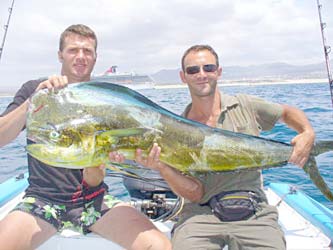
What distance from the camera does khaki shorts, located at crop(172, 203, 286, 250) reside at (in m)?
2.38

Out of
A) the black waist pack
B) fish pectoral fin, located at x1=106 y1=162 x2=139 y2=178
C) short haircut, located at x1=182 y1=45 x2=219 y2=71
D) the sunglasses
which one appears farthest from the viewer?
Answer: short haircut, located at x1=182 y1=45 x2=219 y2=71

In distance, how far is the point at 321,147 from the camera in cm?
235

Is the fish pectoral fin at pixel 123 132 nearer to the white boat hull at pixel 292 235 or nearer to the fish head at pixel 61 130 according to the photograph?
the fish head at pixel 61 130

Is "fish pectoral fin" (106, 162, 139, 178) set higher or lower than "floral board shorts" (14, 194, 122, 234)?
higher

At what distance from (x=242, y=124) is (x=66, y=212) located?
1.41m

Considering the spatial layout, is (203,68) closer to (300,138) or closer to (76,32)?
(300,138)

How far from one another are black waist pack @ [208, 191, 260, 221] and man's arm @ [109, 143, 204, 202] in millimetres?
157

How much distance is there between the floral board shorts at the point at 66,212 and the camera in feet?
8.42

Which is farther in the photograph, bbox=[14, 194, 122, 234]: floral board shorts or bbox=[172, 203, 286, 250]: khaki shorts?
bbox=[14, 194, 122, 234]: floral board shorts

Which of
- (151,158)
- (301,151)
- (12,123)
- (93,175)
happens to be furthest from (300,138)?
(12,123)

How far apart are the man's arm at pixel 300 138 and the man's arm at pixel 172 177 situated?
25.7 inches

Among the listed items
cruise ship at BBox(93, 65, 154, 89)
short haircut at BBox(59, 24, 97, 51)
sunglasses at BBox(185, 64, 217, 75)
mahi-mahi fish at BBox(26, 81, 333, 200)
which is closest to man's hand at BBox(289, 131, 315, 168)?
mahi-mahi fish at BBox(26, 81, 333, 200)

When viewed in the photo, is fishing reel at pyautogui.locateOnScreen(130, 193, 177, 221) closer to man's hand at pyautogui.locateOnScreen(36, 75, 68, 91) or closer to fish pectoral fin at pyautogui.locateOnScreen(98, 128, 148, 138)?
fish pectoral fin at pyautogui.locateOnScreen(98, 128, 148, 138)

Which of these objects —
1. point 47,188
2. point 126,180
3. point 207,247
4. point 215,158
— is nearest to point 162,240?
point 207,247
